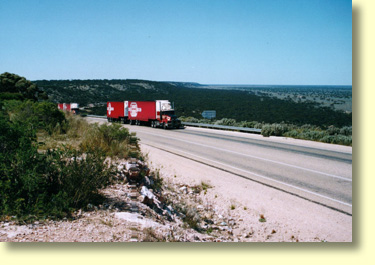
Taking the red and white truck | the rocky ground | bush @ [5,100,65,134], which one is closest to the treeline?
the rocky ground

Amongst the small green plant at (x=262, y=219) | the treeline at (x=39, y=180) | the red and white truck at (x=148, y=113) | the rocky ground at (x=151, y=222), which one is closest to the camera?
the rocky ground at (x=151, y=222)

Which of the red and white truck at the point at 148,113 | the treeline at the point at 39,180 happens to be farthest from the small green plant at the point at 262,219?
the red and white truck at the point at 148,113

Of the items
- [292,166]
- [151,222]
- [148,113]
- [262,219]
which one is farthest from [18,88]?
[262,219]

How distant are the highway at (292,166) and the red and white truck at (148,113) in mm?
13449

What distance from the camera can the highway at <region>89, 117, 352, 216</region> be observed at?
857 cm

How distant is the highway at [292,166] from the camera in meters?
8.57

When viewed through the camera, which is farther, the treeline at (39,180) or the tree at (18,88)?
the tree at (18,88)

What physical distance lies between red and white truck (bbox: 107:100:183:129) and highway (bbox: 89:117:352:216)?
44.1 feet

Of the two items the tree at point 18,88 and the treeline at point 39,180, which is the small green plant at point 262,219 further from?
the tree at point 18,88

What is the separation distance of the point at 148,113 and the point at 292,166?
2440cm

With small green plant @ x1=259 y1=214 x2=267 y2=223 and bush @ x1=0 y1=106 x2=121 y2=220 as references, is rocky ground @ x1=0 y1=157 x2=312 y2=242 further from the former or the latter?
bush @ x1=0 y1=106 x2=121 y2=220
